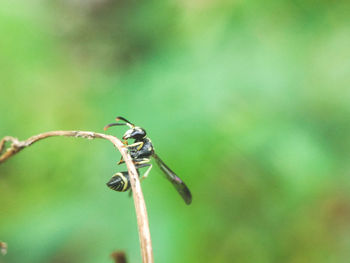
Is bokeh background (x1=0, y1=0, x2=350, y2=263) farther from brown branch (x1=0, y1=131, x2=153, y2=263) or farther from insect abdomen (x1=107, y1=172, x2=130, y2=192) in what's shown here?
brown branch (x1=0, y1=131, x2=153, y2=263)

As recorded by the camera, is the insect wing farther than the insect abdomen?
Yes

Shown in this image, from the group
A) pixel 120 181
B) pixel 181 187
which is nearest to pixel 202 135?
pixel 181 187

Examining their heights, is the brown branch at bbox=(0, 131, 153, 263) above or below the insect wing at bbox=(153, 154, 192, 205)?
above

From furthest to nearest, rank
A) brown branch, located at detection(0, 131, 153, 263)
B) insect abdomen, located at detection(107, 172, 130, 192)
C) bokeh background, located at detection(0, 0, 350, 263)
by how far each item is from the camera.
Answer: bokeh background, located at detection(0, 0, 350, 263), insect abdomen, located at detection(107, 172, 130, 192), brown branch, located at detection(0, 131, 153, 263)

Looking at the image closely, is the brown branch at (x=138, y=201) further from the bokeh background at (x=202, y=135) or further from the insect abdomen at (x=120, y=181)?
the bokeh background at (x=202, y=135)

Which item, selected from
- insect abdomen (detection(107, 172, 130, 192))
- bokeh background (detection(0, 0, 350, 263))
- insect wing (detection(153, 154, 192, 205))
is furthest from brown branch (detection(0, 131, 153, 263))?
bokeh background (detection(0, 0, 350, 263))

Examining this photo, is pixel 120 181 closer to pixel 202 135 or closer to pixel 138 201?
pixel 138 201

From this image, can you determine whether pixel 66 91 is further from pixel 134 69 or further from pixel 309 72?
pixel 309 72

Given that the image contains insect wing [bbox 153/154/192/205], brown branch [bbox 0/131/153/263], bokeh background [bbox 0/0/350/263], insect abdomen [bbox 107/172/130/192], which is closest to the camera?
brown branch [bbox 0/131/153/263]
